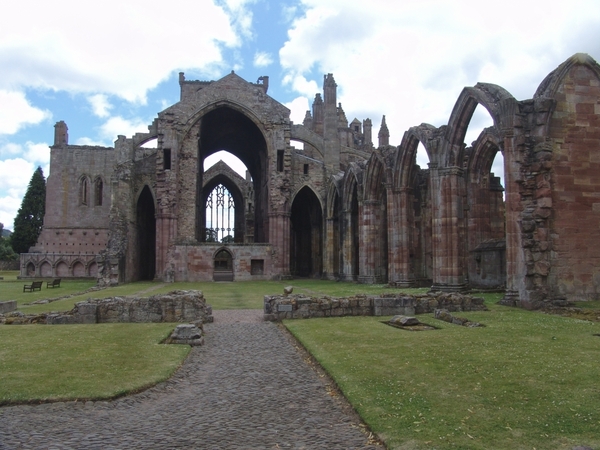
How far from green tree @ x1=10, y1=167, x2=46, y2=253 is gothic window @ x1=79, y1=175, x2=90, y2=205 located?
8840 millimetres

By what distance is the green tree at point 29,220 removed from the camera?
5869cm

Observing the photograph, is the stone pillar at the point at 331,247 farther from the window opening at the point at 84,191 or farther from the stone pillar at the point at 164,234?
the window opening at the point at 84,191

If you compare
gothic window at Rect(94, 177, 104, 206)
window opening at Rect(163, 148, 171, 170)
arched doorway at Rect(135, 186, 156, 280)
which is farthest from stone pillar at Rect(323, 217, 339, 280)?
gothic window at Rect(94, 177, 104, 206)

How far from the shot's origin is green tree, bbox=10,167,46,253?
5869cm

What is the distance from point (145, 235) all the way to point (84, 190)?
56.1 feet

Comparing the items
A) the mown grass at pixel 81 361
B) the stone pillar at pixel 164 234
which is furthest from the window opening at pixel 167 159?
the mown grass at pixel 81 361

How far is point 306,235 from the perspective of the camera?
45125mm

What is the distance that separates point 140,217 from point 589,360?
117 feet

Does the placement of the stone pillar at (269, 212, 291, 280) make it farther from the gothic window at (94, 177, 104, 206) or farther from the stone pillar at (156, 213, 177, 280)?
the gothic window at (94, 177, 104, 206)

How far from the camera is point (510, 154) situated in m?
14.6

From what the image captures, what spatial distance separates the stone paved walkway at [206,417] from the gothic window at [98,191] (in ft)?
166

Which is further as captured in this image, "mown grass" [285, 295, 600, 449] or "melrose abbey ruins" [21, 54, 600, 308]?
"melrose abbey ruins" [21, 54, 600, 308]

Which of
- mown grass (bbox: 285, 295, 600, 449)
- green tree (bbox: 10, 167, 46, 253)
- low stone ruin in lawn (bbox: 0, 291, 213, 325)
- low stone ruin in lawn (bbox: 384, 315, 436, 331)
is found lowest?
mown grass (bbox: 285, 295, 600, 449)

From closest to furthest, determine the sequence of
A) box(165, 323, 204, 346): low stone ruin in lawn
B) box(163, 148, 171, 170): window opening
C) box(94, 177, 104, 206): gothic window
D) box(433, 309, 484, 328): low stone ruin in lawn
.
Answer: box(165, 323, 204, 346): low stone ruin in lawn → box(433, 309, 484, 328): low stone ruin in lawn → box(163, 148, 171, 170): window opening → box(94, 177, 104, 206): gothic window
